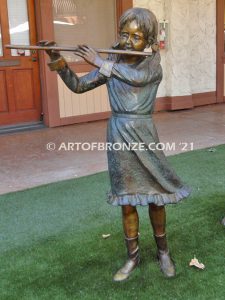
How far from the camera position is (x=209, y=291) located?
2613mm

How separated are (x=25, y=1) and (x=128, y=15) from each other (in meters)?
5.12

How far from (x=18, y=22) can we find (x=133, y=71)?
5.15 meters

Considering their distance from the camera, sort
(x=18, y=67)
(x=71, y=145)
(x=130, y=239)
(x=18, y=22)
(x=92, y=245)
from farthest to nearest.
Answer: (x=18, y=67) → (x=18, y=22) → (x=71, y=145) → (x=92, y=245) → (x=130, y=239)

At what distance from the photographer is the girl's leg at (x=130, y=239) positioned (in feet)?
8.84

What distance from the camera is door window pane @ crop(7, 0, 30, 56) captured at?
7004 mm

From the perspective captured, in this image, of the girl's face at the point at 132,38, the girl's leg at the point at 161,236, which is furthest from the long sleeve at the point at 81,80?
the girl's leg at the point at 161,236

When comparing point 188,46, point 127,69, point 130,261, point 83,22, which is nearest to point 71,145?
point 83,22

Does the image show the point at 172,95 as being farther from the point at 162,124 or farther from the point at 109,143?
the point at 109,143

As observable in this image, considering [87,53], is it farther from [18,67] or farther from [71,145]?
[18,67]

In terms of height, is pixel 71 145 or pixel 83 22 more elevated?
pixel 83 22

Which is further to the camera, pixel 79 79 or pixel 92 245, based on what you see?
pixel 92 245

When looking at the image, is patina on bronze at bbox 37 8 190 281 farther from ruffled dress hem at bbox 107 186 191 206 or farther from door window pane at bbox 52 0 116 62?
door window pane at bbox 52 0 116 62

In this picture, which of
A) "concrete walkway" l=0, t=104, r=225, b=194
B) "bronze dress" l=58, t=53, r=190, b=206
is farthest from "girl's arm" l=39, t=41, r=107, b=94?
"concrete walkway" l=0, t=104, r=225, b=194

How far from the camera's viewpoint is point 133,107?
8.13 ft
